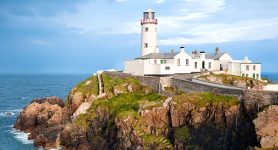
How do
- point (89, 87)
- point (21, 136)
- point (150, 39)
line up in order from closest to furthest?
1. point (21, 136)
2. point (89, 87)
3. point (150, 39)

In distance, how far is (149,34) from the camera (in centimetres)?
9175

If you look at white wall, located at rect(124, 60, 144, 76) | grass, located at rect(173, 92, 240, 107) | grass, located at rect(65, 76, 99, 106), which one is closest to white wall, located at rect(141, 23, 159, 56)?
white wall, located at rect(124, 60, 144, 76)

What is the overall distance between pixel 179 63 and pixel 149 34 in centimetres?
1320

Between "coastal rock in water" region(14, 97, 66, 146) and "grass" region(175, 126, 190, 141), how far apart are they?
26042 millimetres

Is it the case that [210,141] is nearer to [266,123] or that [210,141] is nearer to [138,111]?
[266,123]

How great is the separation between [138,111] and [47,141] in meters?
19.3

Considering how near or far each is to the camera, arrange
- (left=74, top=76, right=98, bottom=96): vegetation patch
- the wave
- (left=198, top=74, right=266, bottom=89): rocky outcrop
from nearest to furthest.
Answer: (left=198, top=74, right=266, bottom=89): rocky outcrop
(left=74, top=76, right=98, bottom=96): vegetation patch
the wave

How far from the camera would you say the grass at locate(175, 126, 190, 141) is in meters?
53.2

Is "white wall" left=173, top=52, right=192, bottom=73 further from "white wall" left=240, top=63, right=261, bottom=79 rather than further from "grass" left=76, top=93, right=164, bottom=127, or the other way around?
"grass" left=76, top=93, right=164, bottom=127

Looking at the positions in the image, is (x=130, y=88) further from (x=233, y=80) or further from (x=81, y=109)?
(x=233, y=80)

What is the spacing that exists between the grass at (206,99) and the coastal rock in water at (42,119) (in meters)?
26.3

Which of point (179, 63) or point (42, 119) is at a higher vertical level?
point (179, 63)

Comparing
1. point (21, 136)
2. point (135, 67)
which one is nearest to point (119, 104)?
point (135, 67)

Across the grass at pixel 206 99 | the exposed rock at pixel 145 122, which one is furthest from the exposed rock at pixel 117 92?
the grass at pixel 206 99
